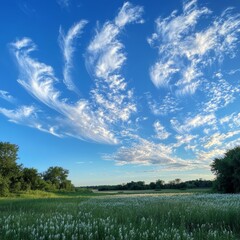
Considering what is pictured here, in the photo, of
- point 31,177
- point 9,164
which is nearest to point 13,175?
point 9,164

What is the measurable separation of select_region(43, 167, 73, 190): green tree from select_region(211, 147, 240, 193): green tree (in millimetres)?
87810

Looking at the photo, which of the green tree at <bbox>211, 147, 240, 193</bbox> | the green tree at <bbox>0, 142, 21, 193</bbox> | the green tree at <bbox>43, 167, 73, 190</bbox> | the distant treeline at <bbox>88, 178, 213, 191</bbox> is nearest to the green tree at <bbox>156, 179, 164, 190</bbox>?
→ the distant treeline at <bbox>88, 178, 213, 191</bbox>

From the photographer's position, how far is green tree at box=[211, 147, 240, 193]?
56.8 metres

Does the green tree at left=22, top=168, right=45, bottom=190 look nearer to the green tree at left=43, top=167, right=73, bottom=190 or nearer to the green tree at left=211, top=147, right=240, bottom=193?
the green tree at left=43, top=167, right=73, bottom=190

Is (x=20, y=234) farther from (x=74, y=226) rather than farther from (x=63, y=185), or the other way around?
(x=63, y=185)

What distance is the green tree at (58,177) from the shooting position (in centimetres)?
13825

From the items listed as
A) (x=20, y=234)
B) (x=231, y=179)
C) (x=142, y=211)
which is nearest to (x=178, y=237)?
(x=20, y=234)

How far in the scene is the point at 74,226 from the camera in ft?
31.1

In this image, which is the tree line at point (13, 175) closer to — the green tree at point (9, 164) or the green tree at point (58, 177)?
the green tree at point (9, 164)

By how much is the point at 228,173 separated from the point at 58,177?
94308 mm

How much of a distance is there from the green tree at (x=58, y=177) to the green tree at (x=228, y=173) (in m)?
87.8

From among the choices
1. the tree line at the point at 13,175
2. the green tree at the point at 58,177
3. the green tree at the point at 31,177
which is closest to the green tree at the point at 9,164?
the tree line at the point at 13,175

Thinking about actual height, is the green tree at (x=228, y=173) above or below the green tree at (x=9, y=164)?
below

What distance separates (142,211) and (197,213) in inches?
105
